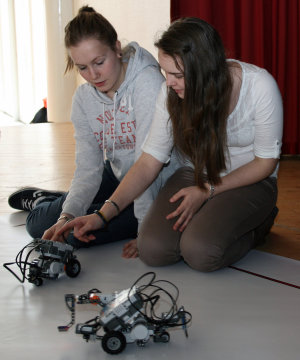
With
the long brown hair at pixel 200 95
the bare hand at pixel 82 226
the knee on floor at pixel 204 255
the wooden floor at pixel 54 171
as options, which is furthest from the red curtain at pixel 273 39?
the bare hand at pixel 82 226

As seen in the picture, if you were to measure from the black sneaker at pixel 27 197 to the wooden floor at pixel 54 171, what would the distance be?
0.24ft

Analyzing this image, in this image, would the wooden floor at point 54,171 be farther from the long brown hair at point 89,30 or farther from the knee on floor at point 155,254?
Result: the long brown hair at point 89,30

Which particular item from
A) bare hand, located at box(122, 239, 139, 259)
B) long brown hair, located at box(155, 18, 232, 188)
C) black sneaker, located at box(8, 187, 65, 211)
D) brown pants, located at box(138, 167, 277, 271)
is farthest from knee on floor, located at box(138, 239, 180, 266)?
black sneaker, located at box(8, 187, 65, 211)

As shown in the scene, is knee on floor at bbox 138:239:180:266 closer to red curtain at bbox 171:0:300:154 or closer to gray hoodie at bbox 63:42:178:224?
gray hoodie at bbox 63:42:178:224

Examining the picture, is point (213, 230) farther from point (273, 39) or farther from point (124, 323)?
point (273, 39)

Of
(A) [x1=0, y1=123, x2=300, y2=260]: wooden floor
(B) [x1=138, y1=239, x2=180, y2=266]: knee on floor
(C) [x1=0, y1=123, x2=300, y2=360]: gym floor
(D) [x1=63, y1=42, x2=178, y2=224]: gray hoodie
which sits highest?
(D) [x1=63, y1=42, x2=178, y2=224]: gray hoodie

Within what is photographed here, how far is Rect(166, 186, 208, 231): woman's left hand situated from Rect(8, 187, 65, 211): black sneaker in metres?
0.90

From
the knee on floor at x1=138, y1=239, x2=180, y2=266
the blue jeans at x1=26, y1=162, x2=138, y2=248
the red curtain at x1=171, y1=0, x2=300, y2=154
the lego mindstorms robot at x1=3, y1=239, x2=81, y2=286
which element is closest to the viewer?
the lego mindstorms robot at x1=3, y1=239, x2=81, y2=286

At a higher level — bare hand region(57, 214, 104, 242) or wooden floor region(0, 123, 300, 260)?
bare hand region(57, 214, 104, 242)

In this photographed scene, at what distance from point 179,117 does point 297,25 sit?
6.77 ft

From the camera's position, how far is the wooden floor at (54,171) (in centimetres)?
208

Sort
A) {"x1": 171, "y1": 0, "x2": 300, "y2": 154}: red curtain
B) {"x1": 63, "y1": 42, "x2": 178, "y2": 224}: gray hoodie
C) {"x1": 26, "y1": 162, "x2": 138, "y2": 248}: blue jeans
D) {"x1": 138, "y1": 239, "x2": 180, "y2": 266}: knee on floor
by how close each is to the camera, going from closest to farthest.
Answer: {"x1": 138, "y1": 239, "x2": 180, "y2": 266}: knee on floor < {"x1": 63, "y1": 42, "x2": 178, "y2": 224}: gray hoodie < {"x1": 26, "y1": 162, "x2": 138, "y2": 248}: blue jeans < {"x1": 171, "y1": 0, "x2": 300, "y2": 154}: red curtain

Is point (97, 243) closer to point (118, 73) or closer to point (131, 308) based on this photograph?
point (118, 73)

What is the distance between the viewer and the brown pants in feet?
5.44
